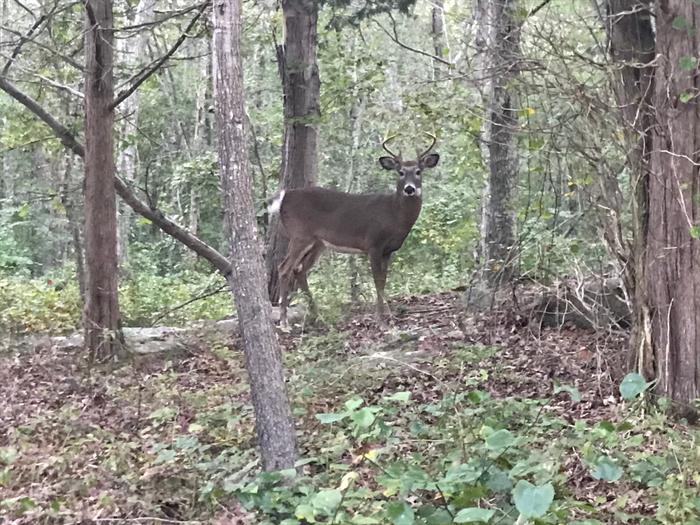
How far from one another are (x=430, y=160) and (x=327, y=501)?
279 inches

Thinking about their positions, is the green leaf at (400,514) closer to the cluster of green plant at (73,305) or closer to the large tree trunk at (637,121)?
the large tree trunk at (637,121)

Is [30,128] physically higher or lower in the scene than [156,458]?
higher

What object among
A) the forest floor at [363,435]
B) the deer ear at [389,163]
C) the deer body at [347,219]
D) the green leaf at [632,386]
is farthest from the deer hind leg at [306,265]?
the green leaf at [632,386]

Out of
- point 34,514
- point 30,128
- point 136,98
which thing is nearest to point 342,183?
point 136,98

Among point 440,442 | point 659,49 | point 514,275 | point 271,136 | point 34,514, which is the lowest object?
point 34,514

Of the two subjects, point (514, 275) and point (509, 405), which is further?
point (514, 275)

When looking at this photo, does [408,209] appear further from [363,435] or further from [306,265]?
[363,435]

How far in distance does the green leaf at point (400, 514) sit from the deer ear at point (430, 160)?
6968 millimetres

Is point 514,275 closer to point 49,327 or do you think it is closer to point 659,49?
point 659,49

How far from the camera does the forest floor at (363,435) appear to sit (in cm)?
360

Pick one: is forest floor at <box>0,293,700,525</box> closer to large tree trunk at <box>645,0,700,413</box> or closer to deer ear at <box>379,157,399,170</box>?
large tree trunk at <box>645,0,700,413</box>

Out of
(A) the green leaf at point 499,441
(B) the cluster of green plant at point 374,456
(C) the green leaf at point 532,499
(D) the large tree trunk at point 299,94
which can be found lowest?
(B) the cluster of green plant at point 374,456

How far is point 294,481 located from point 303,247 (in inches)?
247

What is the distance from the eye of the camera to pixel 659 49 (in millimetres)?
5223
